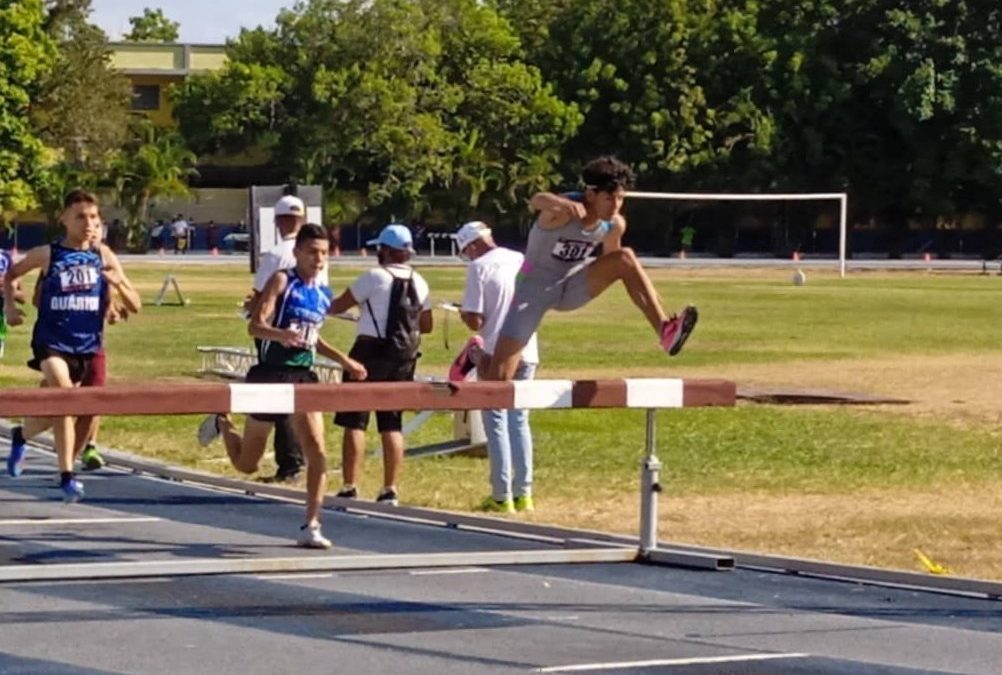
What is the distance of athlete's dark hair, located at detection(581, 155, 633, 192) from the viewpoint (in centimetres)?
1129

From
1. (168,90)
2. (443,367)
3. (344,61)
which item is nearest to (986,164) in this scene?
Answer: (344,61)

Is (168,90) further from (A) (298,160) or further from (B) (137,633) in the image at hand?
(B) (137,633)

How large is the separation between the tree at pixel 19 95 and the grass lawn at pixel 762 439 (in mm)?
44975

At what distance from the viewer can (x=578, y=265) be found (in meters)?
11.8

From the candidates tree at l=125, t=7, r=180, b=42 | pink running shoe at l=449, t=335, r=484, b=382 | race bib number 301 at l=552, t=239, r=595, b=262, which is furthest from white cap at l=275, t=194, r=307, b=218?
tree at l=125, t=7, r=180, b=42

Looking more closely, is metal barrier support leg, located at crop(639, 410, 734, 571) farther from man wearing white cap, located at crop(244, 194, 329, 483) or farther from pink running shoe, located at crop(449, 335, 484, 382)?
man wearing white cap, located at crop(244, 194, 329, 483)

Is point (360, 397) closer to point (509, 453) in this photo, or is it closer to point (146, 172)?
point (509, 453)

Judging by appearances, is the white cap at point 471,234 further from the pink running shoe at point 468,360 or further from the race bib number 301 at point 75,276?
the race bib number 301 at point 75,276

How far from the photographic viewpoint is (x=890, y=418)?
70.7 feet

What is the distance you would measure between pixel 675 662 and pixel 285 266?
615 centimetres

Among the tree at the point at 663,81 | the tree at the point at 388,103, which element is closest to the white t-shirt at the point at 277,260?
the tree at the point at 663,81

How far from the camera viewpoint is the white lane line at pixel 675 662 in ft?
27.9

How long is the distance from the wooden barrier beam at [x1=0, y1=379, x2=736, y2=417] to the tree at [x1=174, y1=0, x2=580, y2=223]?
255 ft

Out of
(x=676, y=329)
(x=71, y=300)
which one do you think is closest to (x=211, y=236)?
(x=71, y=300)
